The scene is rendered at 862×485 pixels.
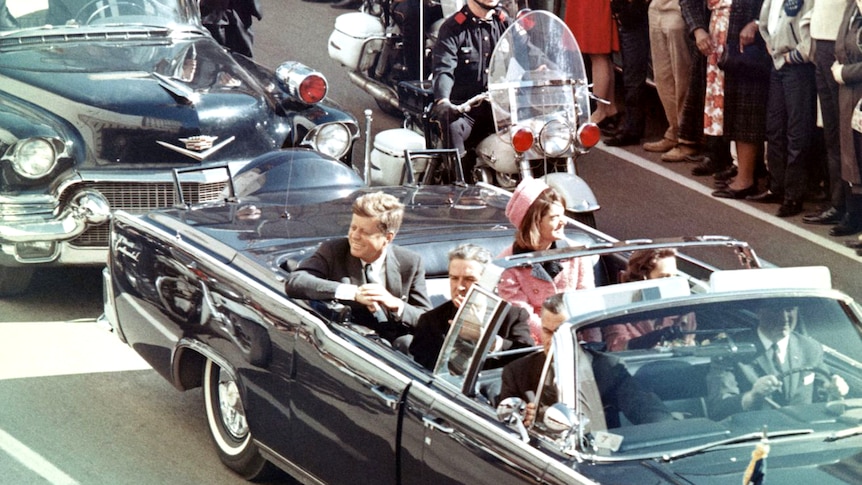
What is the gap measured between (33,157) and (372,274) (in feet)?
10.6

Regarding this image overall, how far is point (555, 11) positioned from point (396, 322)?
9.31 m

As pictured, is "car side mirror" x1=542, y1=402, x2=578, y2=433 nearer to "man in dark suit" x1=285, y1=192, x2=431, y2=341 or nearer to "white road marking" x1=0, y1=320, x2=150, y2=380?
"man in dark suit" x1=285, y1=192, x2=431, y2=341

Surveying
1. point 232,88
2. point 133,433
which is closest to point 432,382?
point 133,433

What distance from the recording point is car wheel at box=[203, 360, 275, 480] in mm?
6418

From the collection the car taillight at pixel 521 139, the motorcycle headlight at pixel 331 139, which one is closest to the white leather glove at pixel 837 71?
the car taillight at pixel 521 139

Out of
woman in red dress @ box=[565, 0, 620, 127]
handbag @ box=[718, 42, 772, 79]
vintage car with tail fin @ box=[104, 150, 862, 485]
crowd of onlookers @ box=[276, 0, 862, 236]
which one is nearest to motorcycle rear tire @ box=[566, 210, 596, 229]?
vintage car with tail fin @ box=[104, 150, 862, 485]

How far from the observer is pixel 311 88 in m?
9.84

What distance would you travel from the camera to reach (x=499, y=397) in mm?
5117

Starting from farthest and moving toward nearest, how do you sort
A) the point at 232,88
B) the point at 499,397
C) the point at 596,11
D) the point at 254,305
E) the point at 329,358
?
the point at 596,11 → the point at 232,88 → the point at 254,305 → the point at 329,358 → the point at 499,397

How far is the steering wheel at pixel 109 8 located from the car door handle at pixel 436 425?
5.57 meters

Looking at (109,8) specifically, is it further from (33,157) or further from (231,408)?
(231,408)

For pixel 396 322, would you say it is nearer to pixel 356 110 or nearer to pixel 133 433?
pixel 133 433

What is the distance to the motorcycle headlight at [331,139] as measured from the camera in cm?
966

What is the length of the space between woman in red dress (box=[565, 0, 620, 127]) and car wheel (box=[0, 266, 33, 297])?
5812 mm
